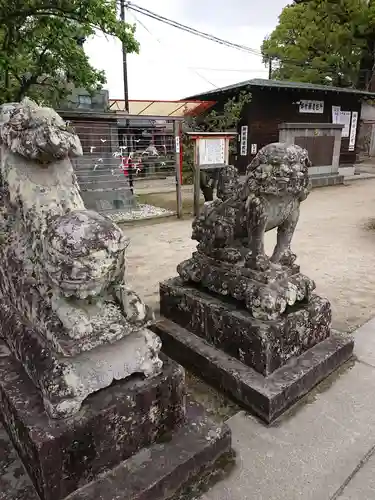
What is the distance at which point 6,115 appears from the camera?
1730 mm

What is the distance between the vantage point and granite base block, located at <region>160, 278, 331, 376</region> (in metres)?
2.27

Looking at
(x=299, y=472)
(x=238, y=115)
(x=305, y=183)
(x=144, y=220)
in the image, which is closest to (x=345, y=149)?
(x=238, y=115)

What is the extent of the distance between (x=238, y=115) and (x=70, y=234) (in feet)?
39.2

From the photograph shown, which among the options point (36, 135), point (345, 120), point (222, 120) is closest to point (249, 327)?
point (36, 135)

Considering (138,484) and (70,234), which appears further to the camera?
(138,484)

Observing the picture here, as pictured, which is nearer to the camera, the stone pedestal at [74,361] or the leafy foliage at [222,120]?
the stone pedestal at [74,361]

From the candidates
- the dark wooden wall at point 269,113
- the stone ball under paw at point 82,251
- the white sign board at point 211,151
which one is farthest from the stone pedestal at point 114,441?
the dark wooden wall at point 269,113

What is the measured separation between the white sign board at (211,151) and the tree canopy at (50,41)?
207 centimetres

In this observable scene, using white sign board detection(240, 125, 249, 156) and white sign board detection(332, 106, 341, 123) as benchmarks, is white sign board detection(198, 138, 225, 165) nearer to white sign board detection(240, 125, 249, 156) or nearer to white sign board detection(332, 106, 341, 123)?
white sign board detection(240, 125, 249, 156)

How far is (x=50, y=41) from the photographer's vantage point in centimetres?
548

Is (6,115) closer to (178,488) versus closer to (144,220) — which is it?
(178,488)

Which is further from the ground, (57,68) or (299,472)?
(57,68)

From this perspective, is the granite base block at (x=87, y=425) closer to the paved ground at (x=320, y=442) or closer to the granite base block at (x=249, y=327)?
the paved ground at (x=320, y=442)

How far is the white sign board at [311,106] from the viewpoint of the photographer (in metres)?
13.7
